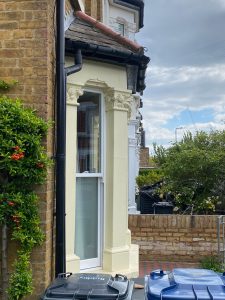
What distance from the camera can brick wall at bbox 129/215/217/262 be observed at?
9.38 metres

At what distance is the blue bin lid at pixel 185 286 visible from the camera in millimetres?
2859

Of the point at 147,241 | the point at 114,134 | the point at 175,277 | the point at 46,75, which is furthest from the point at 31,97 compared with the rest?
the point at 147,241

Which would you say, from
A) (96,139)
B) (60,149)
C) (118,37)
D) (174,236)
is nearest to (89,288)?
(60,149)

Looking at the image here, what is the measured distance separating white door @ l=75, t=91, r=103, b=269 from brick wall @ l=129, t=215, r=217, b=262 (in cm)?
412

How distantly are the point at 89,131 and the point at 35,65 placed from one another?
1647 mm

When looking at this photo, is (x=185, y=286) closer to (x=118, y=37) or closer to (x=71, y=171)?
(x=71, y=171)

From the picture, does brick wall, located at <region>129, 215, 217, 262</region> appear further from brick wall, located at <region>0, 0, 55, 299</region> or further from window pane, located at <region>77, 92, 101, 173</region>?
brick wall, located at <region>0, 0, 55, 299</region>

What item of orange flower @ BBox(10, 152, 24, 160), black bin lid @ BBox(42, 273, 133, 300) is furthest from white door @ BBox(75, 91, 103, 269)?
black bin lid @ BBox(42, 273, 133, 300)

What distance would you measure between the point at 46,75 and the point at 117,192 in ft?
6.85

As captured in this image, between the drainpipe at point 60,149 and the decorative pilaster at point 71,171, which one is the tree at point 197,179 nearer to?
the decorative pilaster at point 71,171

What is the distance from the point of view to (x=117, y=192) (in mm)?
5691

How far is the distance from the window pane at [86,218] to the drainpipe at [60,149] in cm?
97

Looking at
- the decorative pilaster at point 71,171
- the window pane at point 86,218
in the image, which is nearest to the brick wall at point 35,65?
the decorative pilaster at point 71,171

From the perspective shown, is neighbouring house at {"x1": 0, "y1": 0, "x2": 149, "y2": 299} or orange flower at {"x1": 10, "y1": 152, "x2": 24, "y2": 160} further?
neighbouring house at {"x1": 0, "y1": 0, "x2": 149, "y2": 299}
